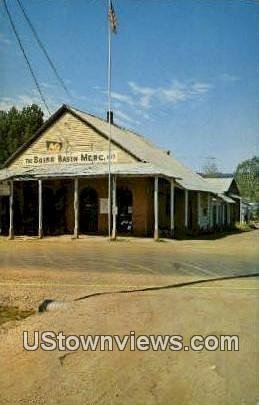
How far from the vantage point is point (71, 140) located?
831 inches

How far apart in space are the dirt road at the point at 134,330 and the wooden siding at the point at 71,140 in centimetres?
1076

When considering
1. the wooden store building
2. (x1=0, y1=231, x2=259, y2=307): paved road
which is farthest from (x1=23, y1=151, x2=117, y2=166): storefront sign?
(x1=0, y1=231, x2=259, y2=307): paved road

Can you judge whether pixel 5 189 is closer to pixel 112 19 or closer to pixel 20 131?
pixel 20 131

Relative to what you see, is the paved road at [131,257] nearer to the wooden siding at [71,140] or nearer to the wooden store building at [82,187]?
the wooden store building at [82,187]

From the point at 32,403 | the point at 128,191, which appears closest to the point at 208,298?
the point at 32,403

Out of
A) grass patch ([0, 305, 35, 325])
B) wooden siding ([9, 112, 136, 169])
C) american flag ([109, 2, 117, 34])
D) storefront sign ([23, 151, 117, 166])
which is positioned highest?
wooden siding ([9, 112, 136, 169])

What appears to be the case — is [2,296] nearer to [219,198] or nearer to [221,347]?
[221,347]

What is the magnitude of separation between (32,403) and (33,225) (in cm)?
1673

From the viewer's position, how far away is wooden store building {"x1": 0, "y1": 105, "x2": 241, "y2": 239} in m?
19.4

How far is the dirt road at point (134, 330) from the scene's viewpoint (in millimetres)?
3576

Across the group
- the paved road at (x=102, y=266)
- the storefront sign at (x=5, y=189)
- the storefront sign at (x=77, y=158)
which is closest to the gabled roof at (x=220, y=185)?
the storefront sign at (x=77, y=158)

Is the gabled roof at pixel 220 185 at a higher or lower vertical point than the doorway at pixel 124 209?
higher

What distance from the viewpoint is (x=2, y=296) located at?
281 inches

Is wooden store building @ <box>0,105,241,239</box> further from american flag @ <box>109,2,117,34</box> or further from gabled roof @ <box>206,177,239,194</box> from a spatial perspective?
american flag @ <box>109,2,117,34</box>
